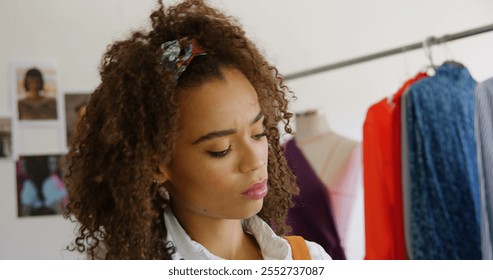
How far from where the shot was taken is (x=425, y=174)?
0.92 m

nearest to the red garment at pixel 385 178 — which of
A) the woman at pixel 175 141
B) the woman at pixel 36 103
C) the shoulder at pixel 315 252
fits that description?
the shoulder at pixel 315 252

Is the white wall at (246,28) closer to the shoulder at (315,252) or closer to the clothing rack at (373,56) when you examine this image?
the clothing rack at (373,56)

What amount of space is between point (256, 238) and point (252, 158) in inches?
4.2

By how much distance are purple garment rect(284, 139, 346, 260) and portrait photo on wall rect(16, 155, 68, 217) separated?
34cm

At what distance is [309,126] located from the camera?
41.9 inches

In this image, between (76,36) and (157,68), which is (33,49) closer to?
(76,36)

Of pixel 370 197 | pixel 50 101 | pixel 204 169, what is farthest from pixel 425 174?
pixel 50 101

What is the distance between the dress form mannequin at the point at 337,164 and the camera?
1047 mm

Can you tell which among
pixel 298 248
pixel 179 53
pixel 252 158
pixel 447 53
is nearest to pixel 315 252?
pixel 298 248

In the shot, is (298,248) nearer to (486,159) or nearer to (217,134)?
(217,134)

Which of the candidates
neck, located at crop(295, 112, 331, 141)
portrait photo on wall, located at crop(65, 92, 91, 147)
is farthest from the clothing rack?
portrait photo on wall, located at crop(65, 92, 91, 147)

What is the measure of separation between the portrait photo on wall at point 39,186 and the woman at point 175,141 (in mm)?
234
